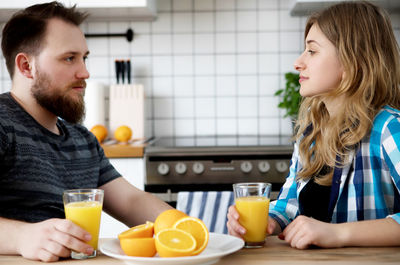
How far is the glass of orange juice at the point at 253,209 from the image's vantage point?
1.02 meters

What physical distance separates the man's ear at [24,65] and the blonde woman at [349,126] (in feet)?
2.66

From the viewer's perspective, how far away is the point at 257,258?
3.10 feet

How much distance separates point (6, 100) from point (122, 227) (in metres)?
1.23

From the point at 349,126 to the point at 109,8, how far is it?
185 centimetres

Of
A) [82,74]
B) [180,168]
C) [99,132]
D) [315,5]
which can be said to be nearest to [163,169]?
[180,168]

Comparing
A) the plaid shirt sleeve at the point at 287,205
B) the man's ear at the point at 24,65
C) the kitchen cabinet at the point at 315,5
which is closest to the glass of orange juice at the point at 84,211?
the plaid shirt sleeve at the point at 287,205

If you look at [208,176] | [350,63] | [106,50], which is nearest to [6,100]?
[350,63]

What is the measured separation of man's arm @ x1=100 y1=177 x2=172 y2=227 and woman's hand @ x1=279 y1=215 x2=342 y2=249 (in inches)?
19.6

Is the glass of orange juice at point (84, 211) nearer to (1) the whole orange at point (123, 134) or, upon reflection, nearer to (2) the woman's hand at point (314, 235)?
(2) the woman's hand at point (314, 235)

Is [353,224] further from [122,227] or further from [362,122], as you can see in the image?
[122,227]

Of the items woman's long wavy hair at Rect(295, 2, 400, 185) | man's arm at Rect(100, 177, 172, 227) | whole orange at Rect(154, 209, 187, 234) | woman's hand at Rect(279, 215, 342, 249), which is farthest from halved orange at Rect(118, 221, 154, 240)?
woman's long wavy hair at Rect(295, 2, 400, 185)

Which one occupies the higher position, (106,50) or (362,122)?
(106,50)

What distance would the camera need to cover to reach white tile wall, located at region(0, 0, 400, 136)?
3.07 m

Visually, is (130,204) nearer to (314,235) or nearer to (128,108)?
(314,235)
